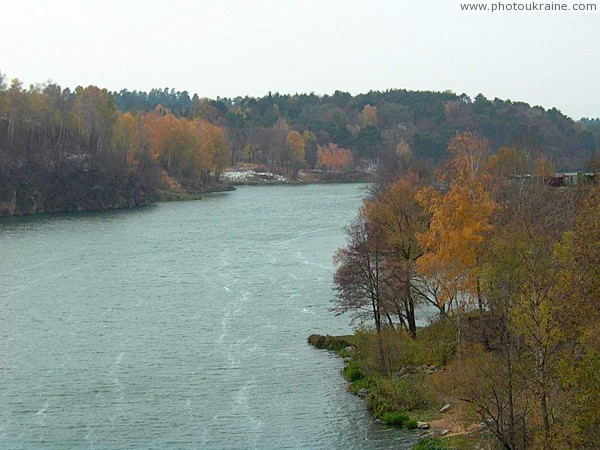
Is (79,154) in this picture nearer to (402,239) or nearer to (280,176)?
(280,176)

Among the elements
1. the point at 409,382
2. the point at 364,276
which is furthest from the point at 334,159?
the point at 409,382

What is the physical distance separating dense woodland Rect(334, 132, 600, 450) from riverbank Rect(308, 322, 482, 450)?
0.08 m

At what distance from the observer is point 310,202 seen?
12175cm

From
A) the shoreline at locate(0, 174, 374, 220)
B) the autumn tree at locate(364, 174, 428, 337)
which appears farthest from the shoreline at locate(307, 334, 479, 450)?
the shoreline at locate(0, 174, 374, 220)

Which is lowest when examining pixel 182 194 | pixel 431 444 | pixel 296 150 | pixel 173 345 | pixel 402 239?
pixel 173 345

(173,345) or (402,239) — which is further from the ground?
(402,239)

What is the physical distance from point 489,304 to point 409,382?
526 cm

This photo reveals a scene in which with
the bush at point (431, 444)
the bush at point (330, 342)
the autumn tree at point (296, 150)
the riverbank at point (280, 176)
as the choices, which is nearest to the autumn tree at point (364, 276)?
the bush at point (330, 342)

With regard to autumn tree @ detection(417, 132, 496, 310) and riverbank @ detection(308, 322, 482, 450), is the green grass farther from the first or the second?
autumn tree @ detection(417, 132, 496, 310)

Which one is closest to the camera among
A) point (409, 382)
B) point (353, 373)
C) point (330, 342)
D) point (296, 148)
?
point (409, 382)

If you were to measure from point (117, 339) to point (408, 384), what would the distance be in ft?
54.5

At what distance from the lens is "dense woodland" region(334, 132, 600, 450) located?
20.2m

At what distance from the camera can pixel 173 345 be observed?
43.3 metres

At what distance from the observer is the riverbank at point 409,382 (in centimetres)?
2936
